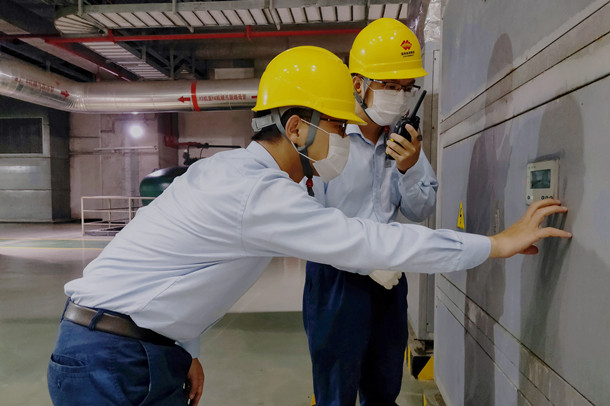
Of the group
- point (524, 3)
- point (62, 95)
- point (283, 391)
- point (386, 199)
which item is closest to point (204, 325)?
point (386, 199)

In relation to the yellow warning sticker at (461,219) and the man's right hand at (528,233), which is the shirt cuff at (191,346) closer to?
the man's right hand at (528,233)

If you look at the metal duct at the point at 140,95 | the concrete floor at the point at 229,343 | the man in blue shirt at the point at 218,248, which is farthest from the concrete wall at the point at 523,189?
the metal duct at the point at 140,95

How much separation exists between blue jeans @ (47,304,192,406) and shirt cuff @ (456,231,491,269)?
0.78m

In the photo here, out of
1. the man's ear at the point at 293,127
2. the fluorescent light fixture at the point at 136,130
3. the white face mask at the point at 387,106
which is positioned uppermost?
the fluorescent light fixture at the point at 136,130

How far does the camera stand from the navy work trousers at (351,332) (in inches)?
54.6

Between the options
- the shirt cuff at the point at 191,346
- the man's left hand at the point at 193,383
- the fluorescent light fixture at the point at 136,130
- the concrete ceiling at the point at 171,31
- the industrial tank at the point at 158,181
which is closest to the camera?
the shirt cuff at the point at 191,346

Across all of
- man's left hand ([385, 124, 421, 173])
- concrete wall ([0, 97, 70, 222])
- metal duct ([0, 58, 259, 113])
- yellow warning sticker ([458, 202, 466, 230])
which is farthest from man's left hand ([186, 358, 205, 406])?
concrete wall ([0, 97, 70, 222])

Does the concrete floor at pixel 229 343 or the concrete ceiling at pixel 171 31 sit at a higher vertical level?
the concrete ceiling at pixel 171 31

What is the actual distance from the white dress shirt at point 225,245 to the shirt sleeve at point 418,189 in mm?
539

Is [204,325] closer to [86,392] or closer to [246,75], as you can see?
[86,392]

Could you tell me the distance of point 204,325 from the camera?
114 cm

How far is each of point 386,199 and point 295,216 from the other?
27.8 inches

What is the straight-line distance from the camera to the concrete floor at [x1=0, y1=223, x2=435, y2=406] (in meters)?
2.37

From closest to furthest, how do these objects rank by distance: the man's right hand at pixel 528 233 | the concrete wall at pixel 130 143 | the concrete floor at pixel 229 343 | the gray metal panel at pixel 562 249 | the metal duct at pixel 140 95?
the gray metal panel at pixel 562 249, the man's right hand at pixel 528 233, the concrete floor at pixel 229 343, the metal duct at pixel 140 95, the concrete wall at pixel 130 143
